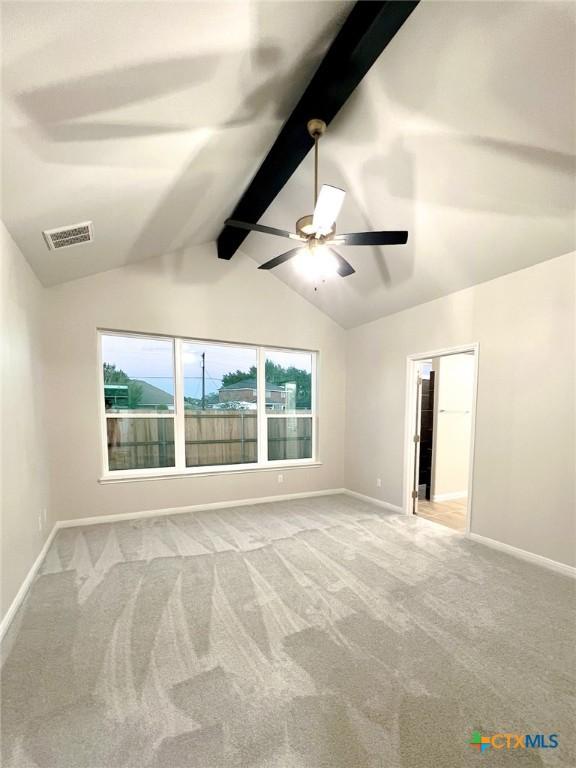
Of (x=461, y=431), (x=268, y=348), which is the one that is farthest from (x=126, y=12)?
(x=461, y=431)

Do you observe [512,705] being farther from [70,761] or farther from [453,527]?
[453,527]

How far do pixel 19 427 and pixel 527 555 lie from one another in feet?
14.5

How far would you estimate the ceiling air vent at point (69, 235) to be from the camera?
248 cm

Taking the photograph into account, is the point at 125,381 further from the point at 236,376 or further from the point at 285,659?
the point at 285,659

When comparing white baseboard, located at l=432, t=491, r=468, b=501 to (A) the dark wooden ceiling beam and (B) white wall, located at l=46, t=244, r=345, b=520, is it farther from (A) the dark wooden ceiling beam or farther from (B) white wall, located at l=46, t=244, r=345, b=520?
(A) the dark wooden ceiling beam

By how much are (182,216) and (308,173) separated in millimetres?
1275

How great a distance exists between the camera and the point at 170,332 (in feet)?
13.3

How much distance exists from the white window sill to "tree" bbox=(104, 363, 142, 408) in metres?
0.84

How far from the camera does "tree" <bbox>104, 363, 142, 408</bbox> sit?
12.6 feet

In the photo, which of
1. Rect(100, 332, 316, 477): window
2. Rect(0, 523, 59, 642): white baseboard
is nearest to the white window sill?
Rect(100, 332, 316, 477): window

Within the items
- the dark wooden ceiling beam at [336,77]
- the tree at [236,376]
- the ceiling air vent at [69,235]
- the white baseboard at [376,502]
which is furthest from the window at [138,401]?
the white baseboard at [376,502]

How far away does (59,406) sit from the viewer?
11.6 ft

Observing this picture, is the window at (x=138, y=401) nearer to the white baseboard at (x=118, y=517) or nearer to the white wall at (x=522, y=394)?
the white baseboard at (x=118, y=517)

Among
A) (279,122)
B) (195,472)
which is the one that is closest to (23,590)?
(195,472)
